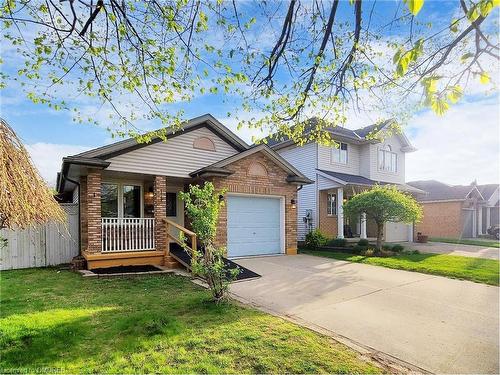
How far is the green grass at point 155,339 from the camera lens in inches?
144

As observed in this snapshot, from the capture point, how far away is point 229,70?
5.72 meters

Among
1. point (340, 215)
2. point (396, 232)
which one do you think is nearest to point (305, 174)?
point (340, 215)

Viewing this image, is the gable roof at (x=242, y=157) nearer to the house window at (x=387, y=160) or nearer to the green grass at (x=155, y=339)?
the green grass at (x=155, y=339)

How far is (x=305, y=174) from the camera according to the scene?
18.3 meters

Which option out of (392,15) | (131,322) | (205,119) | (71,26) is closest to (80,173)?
(205,119)

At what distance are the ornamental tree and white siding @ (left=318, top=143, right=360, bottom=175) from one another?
11287 millimetres

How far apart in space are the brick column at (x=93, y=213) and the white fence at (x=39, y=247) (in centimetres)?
91

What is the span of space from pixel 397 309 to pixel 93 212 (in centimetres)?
914

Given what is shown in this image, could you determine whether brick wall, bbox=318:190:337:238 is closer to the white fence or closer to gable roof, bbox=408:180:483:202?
gable roof, bbox=408:180:483:202

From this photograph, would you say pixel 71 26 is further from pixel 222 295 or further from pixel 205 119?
pixel 205 119

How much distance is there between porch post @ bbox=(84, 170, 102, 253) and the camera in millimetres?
10070

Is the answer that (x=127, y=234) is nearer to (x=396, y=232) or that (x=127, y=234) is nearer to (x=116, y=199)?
(x=116, y=199)

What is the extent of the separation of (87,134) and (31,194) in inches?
198

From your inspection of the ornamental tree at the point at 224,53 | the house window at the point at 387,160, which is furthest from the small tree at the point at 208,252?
the house window at the point at 387,160
